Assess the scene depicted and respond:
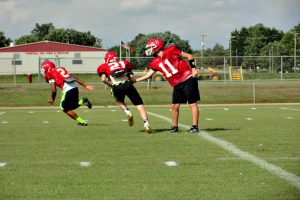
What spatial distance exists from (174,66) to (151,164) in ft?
13.0

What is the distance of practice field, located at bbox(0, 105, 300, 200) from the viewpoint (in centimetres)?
553

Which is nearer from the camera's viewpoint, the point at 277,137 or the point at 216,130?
the point at 277,137

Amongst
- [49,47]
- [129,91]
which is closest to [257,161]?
[129,91]

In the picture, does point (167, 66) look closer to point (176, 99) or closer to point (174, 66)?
point (174, 66)

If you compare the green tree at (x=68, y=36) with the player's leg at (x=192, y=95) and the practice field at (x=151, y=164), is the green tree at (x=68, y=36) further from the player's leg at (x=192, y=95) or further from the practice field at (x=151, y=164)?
the player's leg at (x=192, y=95)

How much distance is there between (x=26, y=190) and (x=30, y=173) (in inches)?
38.4

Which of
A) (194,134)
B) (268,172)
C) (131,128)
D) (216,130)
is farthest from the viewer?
(131,128)

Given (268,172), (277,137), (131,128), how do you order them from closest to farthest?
(268,172) → (277,137) → (131,128)

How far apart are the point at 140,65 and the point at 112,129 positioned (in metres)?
22.2

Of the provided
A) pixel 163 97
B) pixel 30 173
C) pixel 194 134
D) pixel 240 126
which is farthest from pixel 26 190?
pixel 163 97

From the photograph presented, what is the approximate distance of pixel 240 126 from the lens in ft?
40.8

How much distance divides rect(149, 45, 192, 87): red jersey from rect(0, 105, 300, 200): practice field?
1108mm

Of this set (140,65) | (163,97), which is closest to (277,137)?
(163,97)

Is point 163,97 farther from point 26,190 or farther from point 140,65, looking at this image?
point 26,190
